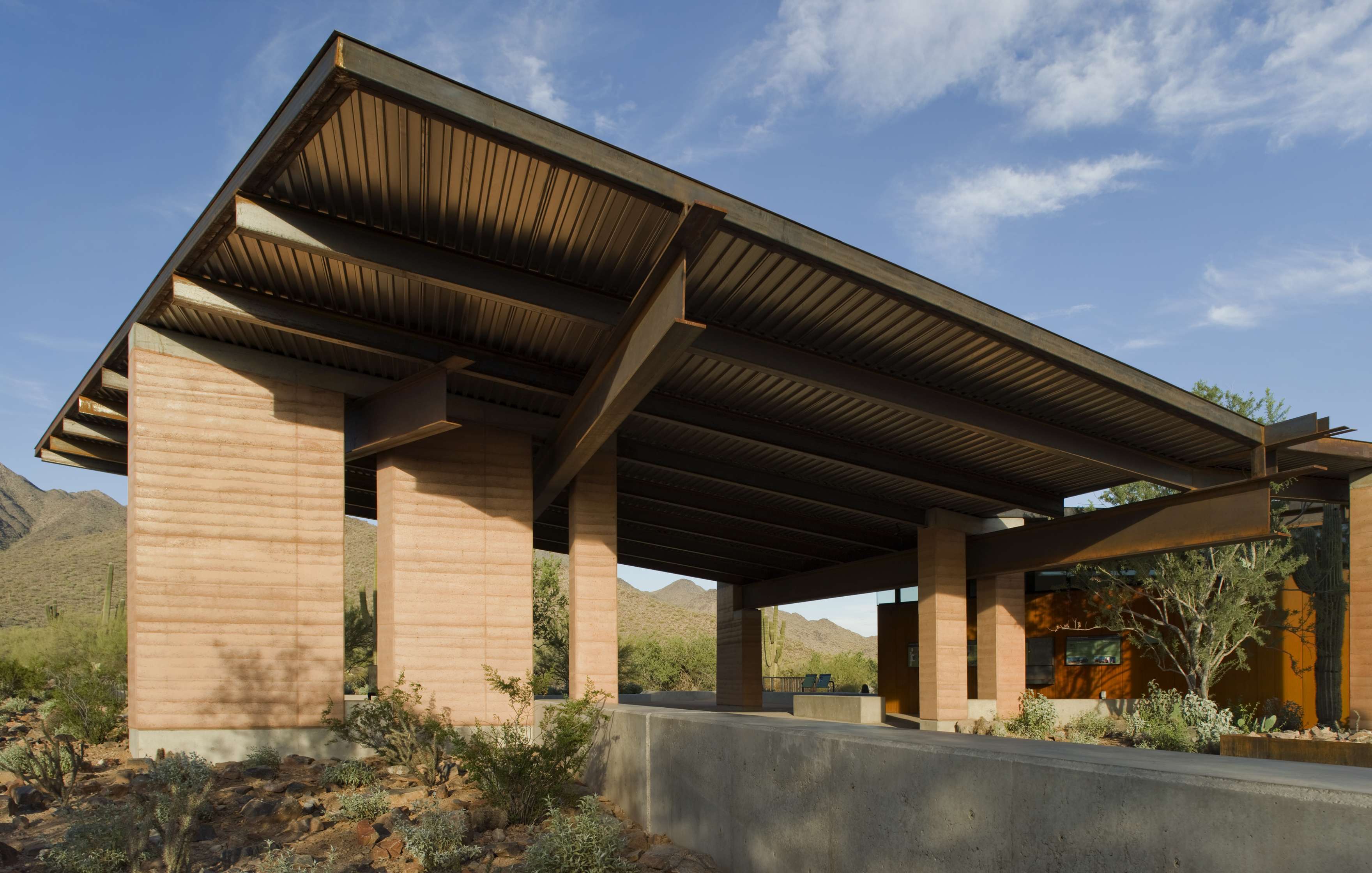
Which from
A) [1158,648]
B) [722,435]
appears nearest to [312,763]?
[722,435]

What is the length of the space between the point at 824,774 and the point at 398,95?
6.58 meters

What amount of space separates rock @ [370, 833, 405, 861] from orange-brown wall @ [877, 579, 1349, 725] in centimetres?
1828

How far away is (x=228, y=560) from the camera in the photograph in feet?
45.6

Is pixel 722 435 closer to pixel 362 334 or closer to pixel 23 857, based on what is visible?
pixel 362 334

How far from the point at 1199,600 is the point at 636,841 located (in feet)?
59.2

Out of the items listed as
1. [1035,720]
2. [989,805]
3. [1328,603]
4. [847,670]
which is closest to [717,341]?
[989,805]

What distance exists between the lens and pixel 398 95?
855cm

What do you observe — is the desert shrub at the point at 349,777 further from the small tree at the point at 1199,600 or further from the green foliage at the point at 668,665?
the green foliage at the point at 668,665

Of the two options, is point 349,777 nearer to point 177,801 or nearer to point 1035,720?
point 177,801

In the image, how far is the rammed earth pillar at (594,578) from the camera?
16.1m

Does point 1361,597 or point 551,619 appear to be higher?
point 1361,597

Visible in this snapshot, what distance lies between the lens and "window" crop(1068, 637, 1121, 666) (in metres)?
26.4

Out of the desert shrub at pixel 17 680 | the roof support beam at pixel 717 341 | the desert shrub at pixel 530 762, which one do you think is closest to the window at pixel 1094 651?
the roof support beam at pixel 717 341

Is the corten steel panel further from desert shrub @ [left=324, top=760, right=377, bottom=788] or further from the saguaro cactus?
the saguaro cactus
